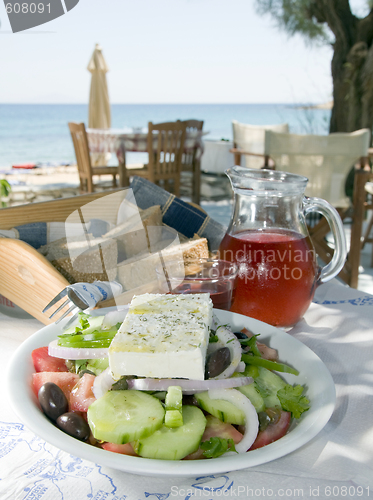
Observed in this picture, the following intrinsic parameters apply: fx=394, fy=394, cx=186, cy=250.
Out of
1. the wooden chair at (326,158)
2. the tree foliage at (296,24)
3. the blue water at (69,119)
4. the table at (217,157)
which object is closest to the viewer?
the wooden chair at (326,158)

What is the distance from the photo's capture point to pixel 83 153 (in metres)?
5.04

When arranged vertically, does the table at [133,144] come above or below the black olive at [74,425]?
above

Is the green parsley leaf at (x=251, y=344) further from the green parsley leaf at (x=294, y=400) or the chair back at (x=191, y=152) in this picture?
the chair back at (x=191, y=152)

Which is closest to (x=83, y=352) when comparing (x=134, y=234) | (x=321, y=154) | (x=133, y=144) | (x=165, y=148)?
(x=134, y=234)

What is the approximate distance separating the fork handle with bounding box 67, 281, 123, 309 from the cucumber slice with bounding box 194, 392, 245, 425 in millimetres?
319

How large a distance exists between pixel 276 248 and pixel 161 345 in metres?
0.42

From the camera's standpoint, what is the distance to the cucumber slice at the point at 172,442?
0.45 metres

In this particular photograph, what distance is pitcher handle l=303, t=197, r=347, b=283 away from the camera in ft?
2.83

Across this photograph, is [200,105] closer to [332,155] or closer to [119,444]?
[332,155]

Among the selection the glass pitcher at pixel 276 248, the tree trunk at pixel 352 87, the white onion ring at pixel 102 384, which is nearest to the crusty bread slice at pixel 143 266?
the glass pitcher at pixel 276 248

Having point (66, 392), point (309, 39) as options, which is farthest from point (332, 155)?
point (309, 39)

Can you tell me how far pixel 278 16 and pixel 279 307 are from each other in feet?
23.5

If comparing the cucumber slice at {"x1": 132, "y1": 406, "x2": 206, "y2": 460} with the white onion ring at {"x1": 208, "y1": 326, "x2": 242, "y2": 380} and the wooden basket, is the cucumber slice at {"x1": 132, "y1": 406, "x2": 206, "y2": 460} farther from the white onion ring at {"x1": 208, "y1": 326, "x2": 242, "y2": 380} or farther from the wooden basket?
the wooden basket

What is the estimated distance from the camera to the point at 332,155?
345cm
